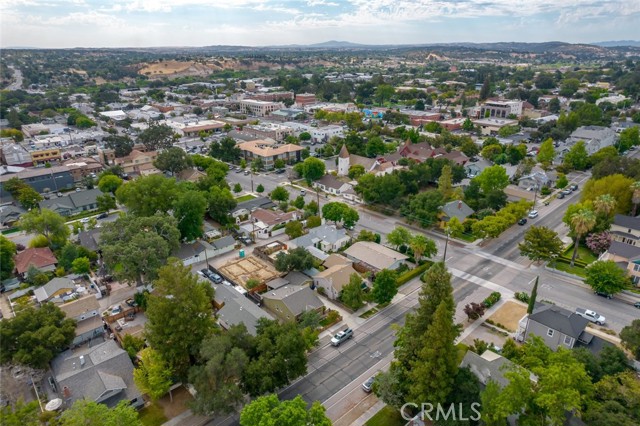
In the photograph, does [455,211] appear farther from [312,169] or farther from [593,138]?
[593,138]

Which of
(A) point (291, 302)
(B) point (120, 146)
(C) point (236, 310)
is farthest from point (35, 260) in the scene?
(B) point (120, 146)

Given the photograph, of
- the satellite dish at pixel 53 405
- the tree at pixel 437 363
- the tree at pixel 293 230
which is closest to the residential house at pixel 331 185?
the tree at pixel 293 230

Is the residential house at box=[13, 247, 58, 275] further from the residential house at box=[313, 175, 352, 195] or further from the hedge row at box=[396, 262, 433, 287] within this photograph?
the residential house at box=[313, 175, 352, 195]

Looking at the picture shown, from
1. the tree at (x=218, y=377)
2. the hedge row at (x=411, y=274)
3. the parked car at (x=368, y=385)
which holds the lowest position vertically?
the hedge row at (x=411, y=274)

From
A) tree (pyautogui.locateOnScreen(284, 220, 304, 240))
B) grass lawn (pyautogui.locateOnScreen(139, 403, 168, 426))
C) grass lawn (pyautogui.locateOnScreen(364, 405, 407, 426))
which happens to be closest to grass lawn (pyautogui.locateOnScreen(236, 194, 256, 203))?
tree (pyautogui.locateOnScreen(284, 220, 304, 240))

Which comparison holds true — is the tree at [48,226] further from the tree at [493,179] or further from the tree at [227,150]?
the tree at [493,179]

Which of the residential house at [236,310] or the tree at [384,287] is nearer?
the residential house at [236,310]
